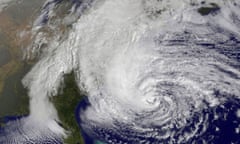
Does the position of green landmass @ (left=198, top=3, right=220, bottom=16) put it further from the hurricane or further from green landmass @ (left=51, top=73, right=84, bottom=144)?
green landmass @ (left=51, top=73, right=84, bottom=144)

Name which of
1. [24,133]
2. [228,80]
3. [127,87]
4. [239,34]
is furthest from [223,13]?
[24,133]

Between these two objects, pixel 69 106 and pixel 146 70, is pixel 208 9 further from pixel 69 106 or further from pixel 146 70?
pixel 69 106

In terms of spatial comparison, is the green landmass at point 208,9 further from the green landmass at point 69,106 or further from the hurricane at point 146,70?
the green landmass at point 69,106

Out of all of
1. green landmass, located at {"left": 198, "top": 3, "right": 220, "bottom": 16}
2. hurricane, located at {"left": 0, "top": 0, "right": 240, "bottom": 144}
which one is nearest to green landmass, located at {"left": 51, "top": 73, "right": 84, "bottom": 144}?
hurricane, located at {"left": 0, "top": 0, "right": 240, "bottom": 144}

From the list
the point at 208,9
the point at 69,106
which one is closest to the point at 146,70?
the point at 69,106

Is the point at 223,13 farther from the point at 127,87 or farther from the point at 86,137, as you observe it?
the point at 86,137

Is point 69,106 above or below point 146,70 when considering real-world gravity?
above
